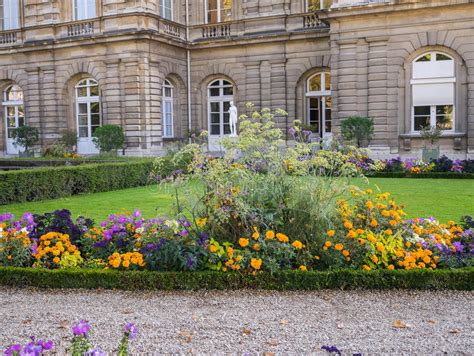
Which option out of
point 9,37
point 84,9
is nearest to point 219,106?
point 84,9

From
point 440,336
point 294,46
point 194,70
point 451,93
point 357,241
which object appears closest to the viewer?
point 440,336

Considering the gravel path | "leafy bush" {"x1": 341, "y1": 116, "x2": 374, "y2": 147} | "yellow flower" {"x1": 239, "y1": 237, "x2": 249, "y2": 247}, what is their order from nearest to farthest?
the gravel path, "yellow flower" {"x1": 239, "y1": 237, "x2": 249, "y2": 247}, "leafy bush" {"x1": 341, "y1": 116, "x2": 374, "y2": 147}

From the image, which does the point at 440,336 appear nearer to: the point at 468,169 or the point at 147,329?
the point at 147,329

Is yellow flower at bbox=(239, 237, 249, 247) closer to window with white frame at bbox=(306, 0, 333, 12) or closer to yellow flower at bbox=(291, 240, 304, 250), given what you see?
yellow flower at bbox=(291, 240, 304, 250)

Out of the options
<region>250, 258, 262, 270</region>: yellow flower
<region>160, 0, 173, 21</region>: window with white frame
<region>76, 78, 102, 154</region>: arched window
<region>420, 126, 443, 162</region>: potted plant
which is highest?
<region>160, 0, 173, 21</region>: window with white frame

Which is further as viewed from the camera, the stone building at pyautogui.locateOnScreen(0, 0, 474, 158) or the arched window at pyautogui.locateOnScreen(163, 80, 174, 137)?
the arched window at pyautogui.locateOnScreen(163, 80, 174, 137)

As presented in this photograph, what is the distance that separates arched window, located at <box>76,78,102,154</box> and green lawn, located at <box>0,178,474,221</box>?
1045 cm

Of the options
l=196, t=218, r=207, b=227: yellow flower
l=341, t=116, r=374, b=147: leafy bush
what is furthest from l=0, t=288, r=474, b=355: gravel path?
l=341, t=116, r=374, b=147: leafy bush

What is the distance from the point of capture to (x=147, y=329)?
4441 millimetres

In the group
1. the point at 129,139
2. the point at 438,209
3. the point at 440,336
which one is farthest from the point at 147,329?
the point at 129,139

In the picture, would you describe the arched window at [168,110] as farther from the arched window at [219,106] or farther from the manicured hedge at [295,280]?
the manicured hedge at [295,280]

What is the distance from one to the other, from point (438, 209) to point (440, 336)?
561cm

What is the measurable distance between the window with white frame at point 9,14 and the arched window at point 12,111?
271 centimetres

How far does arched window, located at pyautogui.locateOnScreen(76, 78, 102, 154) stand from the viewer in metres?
23.7
